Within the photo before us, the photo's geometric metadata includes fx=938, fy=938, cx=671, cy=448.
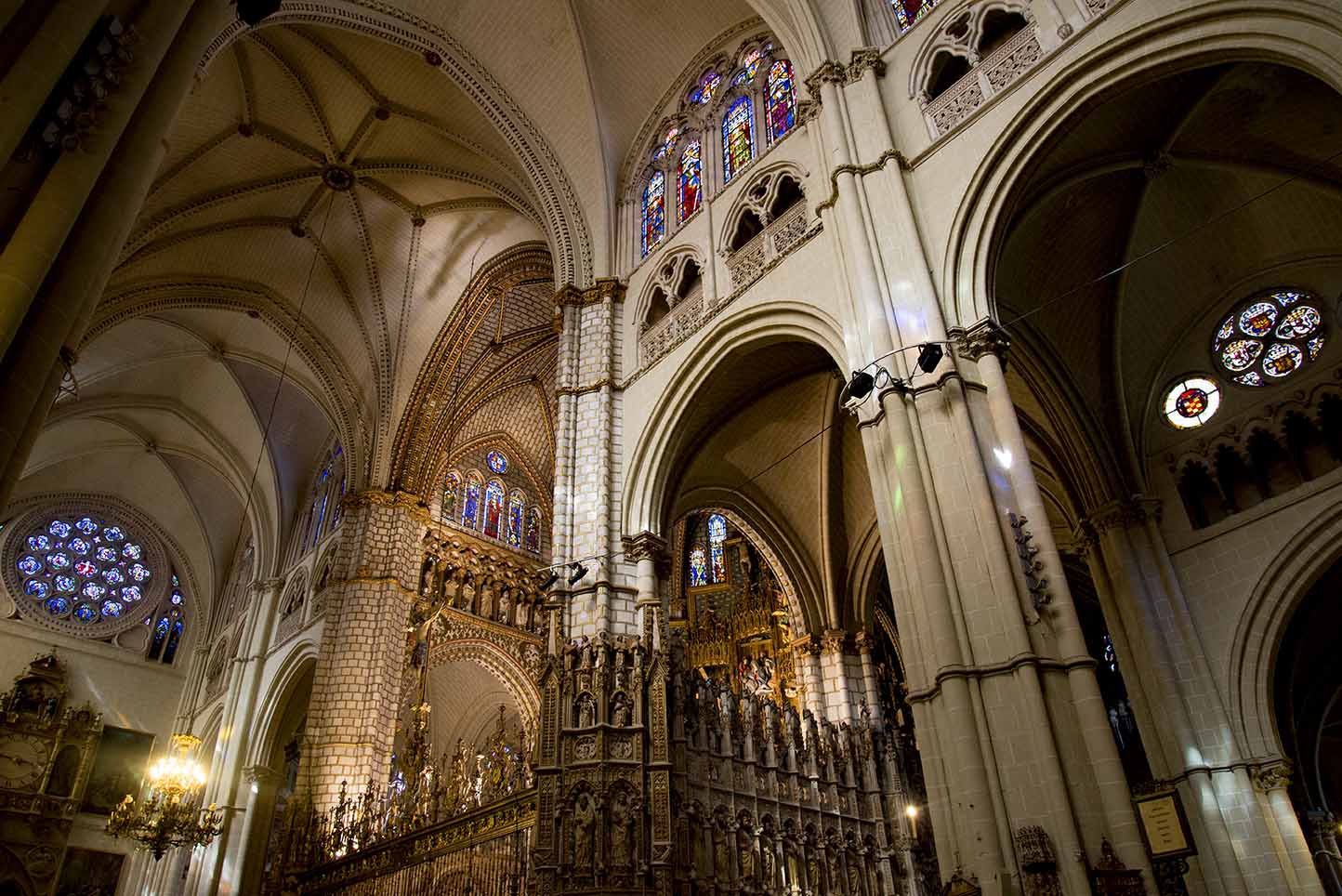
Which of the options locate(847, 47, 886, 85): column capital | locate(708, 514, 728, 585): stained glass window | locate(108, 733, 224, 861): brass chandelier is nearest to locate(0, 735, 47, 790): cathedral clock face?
locate(108, 733, 224, 861): brass chandelier

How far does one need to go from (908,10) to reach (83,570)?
24.7 meters

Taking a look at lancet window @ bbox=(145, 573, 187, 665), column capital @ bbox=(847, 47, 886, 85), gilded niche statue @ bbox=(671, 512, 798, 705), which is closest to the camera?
column capital @ bbox=(847, 47, 886, 85)

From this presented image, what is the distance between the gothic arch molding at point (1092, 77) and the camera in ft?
25.9

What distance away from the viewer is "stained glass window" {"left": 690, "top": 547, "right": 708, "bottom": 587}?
1930 cm

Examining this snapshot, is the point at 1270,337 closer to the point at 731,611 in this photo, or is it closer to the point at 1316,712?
the point at 1316,712

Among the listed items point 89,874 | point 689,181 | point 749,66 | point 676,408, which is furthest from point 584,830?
point 89,874

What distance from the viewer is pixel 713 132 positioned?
1495 centimetres

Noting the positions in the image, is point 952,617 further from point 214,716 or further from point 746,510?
point 214,716

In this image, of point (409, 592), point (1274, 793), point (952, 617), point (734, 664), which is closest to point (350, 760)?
point (409, 592)

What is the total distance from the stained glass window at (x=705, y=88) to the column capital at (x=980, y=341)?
8193mm

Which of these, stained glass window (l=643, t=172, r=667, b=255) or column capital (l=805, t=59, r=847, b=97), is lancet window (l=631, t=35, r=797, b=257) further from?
column capital (l=805, t=59, r=847, b=97)

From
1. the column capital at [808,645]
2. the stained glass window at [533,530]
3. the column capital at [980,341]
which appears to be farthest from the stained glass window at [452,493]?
the column capital at [980,341]

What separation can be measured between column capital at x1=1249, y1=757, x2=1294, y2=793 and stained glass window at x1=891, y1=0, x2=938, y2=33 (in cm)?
992

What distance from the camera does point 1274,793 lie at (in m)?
11.0
